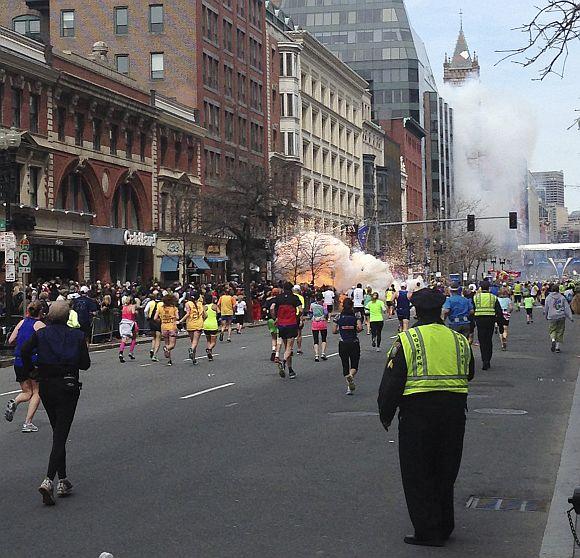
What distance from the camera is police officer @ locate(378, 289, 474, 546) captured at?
755cm

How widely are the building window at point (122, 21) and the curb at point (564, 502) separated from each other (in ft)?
182

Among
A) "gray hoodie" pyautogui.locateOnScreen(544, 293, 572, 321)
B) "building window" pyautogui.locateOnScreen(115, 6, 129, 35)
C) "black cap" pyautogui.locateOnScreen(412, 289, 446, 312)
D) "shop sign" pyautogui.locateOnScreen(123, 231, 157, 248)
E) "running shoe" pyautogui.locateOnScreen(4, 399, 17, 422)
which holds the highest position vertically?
"building window" pyautogui.locateOnScreen(115, 6, 129, 35)

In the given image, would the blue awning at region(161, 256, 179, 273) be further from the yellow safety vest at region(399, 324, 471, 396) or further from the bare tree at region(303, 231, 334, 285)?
the yellow safety vest at region(399, 324, 471, 396)

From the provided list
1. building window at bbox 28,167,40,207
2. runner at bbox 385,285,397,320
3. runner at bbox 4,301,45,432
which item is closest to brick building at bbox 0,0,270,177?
runner at bbox 385,285,397,320

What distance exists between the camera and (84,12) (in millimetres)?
65438

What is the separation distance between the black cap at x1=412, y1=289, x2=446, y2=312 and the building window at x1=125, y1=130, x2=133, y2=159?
155ft

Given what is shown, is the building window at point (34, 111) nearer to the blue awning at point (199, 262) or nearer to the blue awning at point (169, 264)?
the blue awning at point (169, 264)

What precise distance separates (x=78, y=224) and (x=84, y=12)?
73.2ft

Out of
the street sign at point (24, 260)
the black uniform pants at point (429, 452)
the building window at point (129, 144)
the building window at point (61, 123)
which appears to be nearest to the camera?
the black uniform pants at point (429, 452)

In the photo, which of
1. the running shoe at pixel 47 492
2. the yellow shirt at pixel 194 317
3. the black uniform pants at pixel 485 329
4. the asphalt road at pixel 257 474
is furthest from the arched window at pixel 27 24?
the running shoe at pixel 47 492

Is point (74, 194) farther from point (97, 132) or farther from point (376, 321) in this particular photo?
point (376, 321)

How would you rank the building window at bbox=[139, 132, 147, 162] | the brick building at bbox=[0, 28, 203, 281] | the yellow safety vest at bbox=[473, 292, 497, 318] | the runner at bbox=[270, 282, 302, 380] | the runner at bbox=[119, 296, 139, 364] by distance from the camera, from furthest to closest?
the building window at bbox=[139, 132, 147, 162] → the brick building at bbox=[0, 28, 203, 281] → the runner at bbox=[119, 296, 139, 364] → the yellow safety vest at bbox=[473, 292, 497, 318] → the runner at bbox=[270, 282, 302, 380]

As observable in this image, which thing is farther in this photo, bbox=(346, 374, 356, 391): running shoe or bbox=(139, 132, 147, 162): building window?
bbox=(139, 132, 147, 162): building window

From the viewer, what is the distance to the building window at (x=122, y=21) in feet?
213
